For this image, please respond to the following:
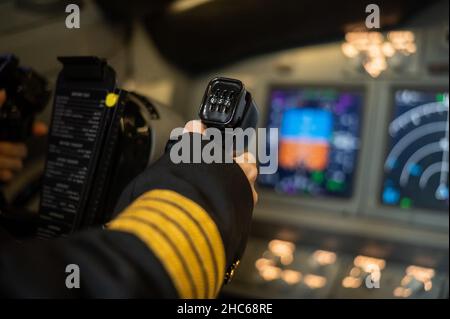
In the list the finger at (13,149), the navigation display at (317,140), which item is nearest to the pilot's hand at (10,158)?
the finger at (13,149)

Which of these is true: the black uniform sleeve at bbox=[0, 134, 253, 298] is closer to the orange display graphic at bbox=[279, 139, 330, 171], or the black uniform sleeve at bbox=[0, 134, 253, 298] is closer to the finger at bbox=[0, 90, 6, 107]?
the finger at bbox=[0, 90, 6, 107]

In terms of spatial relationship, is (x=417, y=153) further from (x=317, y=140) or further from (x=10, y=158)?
(x=10, y=158)

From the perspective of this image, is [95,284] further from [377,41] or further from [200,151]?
[377,41]

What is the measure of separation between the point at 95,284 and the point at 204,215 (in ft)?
0.46

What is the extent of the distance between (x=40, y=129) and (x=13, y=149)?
13 centimetres

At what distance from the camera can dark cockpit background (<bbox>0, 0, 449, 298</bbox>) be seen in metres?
1.23

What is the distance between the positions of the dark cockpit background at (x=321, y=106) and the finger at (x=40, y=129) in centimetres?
5

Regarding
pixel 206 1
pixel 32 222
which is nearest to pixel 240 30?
pixel 206 1

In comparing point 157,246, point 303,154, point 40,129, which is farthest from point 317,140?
point 157,246

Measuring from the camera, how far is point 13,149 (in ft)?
3.55

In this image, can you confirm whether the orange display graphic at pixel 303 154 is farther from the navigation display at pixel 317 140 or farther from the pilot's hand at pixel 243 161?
the pilot's hand at pixel 243 161

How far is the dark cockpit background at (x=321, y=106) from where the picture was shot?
1.23 metres

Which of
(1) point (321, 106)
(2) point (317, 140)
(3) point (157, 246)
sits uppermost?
(1) point (321, 106)

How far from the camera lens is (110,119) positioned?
83cm
